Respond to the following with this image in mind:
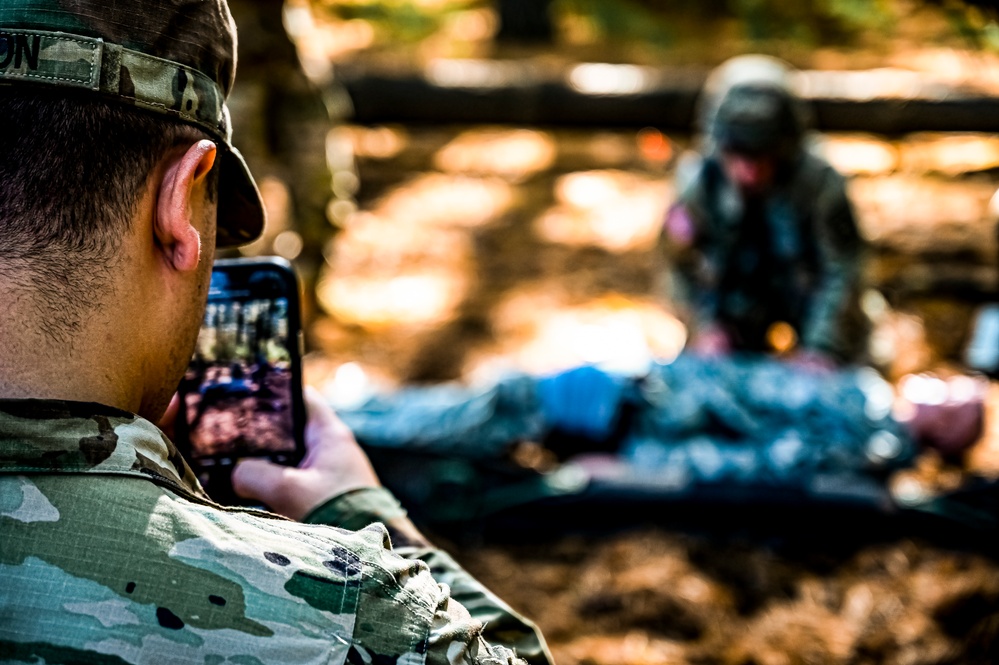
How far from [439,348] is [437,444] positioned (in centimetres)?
177

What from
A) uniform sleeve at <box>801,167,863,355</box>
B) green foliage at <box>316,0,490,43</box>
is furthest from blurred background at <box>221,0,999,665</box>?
green foliage at <box>316,0,490,43</box>

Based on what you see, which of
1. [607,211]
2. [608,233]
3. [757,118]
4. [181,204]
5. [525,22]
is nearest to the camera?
[181,204]

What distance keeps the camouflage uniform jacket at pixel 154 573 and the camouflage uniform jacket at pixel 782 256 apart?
3.67m

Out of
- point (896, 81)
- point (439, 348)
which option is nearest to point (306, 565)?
point (439, 348)

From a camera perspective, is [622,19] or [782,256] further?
[622,19]

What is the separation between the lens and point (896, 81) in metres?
8.10

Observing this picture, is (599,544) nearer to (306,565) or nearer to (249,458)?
(249,458)

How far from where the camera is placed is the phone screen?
1528mm

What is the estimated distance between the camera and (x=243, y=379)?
5.08ft

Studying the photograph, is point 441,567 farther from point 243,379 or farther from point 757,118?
point 757,118

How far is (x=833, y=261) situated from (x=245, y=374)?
136 inches

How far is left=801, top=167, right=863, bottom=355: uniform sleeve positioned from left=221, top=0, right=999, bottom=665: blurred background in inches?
10.1

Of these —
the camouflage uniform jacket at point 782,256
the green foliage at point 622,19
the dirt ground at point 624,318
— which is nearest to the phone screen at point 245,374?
the dirt ground at point 624,318

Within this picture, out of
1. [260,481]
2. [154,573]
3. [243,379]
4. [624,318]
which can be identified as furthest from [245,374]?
[624,318]
